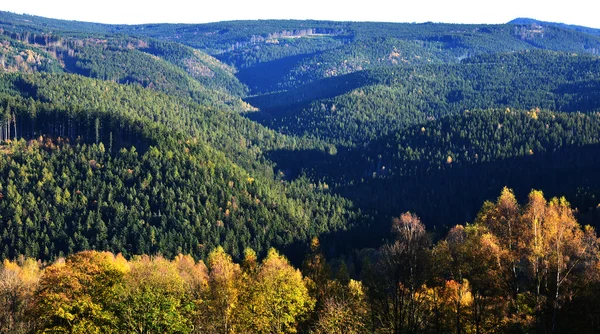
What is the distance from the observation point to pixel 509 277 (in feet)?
156

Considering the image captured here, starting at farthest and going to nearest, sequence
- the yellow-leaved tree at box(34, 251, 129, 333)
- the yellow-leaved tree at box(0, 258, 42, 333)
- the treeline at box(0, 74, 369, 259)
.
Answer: the treeline at box(0, 74, 369, 259)
the yellow-leaved tree at box(0, 258, 42, 333)
the yellow-leaved tree at box(34, 251, 129, 333)

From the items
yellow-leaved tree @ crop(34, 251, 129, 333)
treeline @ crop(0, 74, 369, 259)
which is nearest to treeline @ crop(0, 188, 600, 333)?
Answer: yellow-leaved tree @ crop(34, 251, 129, 333)

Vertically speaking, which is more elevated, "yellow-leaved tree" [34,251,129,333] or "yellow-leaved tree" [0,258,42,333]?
"yellow-leaved tree" [34,251,129,333]

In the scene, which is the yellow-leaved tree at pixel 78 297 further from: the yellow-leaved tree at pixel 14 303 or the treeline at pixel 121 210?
the treeline at pixel 121 210

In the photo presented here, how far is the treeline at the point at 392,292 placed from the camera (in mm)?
46438

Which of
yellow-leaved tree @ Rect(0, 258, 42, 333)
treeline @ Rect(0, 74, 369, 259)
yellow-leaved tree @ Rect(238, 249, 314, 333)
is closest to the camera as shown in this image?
yellow-leaved tree @ Rect(238, 249, 314, 333)

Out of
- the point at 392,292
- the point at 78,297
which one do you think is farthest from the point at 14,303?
the point at 392,292

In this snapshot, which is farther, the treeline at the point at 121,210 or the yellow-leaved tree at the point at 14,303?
the treeline at the point at 121,210

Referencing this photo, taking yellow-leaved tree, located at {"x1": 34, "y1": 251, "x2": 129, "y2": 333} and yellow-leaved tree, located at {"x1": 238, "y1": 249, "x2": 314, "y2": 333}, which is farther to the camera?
yellow-leaved tree, located at {"x1": 238, "y1": 249, "x2": 314, "y2": 333}

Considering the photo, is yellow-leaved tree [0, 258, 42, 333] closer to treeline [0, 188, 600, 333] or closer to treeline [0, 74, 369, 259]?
treeline [0, 188, 600, 333]

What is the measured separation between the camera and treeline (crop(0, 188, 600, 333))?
152 feet

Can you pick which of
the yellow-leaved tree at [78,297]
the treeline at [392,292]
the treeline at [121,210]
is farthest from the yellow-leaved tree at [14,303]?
the treeline at [121,210]

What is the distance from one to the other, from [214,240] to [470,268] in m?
131

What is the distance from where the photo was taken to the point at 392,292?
159 feet
